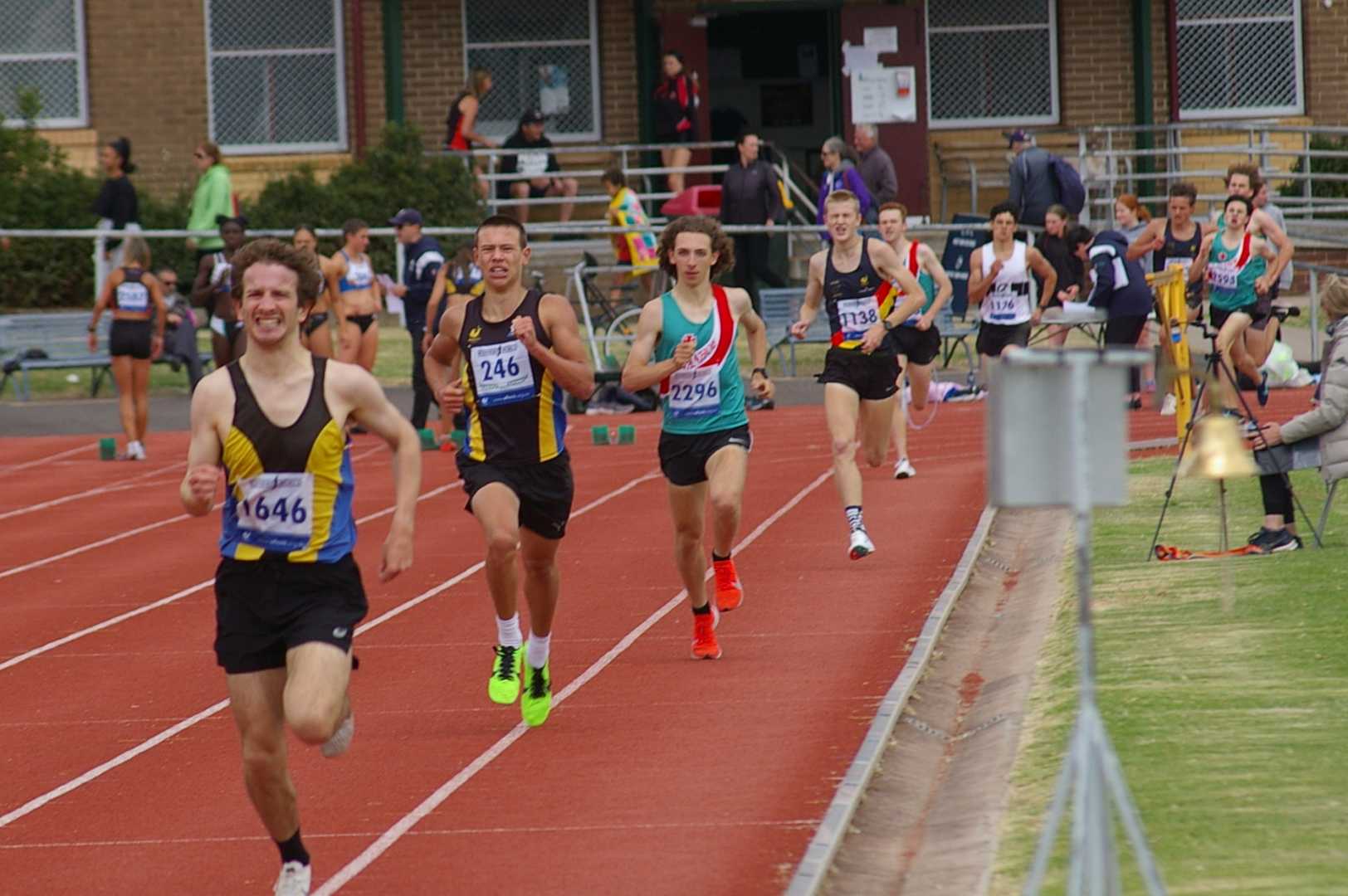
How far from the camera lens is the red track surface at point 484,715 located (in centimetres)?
766

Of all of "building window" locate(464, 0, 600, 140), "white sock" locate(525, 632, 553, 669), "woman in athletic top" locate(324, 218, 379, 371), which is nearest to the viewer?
"white sock" locate(525, 632, 553, 669)

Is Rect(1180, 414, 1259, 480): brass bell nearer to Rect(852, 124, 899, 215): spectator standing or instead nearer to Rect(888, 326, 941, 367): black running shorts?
Rect(888, 326, 941, 367): black running shorts

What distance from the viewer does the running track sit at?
25.1 ft

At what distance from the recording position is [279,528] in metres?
6.85

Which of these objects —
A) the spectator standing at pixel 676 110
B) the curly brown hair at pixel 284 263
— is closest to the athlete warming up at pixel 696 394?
the curly brown hair at pixel 284 263

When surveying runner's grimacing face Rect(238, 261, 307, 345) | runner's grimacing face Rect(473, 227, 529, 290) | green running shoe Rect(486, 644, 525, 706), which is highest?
runner's grimacing face Rect(473, 227, 529, 290)

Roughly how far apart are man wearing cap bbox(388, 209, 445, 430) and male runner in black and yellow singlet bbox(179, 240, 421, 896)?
555 inches

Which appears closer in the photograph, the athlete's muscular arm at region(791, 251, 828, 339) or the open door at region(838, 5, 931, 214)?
the athlete's muscular arm at region(791, 251, 828, 339)

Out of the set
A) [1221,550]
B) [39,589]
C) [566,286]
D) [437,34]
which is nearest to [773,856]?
[1221,550]

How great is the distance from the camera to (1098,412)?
5594 millimetres

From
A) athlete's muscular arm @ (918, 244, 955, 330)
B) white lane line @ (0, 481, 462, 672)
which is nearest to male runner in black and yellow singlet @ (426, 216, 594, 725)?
white lane line @ (0, 481, 462, 672)

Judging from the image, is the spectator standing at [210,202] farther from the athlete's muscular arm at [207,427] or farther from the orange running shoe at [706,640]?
the athlete's muscular arm at [207,427]

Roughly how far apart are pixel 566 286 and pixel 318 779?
19.1 meters

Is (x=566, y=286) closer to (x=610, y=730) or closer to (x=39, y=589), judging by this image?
(x=39, y=589)
